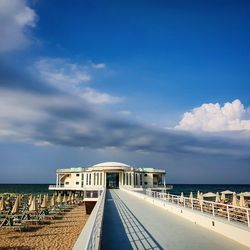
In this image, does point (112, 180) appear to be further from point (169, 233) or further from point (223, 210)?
point (169, 233)

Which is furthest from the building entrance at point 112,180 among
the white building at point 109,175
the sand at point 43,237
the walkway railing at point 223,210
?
the walkway railing at point 223,210

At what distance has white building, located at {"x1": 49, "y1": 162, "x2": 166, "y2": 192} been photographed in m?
45.1

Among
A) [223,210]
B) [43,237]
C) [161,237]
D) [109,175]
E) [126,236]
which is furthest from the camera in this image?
[109,175]

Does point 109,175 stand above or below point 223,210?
above

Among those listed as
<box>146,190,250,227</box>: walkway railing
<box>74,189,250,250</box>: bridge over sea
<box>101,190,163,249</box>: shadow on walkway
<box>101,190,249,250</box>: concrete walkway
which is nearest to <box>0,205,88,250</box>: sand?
<box>101,190,163,249</box>: shadow on walkway

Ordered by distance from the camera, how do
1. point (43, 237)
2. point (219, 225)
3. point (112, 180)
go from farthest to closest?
point (112, 180)
point (43, 237)
point (219, 225)

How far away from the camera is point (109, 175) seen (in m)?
52.0

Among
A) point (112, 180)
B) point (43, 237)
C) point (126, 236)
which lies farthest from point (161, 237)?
point (112, 180)

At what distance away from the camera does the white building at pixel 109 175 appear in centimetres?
4509

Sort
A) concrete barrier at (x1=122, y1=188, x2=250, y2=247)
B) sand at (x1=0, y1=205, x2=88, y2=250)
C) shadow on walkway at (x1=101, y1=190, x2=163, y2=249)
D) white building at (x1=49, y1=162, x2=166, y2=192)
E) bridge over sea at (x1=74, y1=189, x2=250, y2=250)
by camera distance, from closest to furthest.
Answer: bridge over sea at (x1=74, y1=189, x2=250, y2=250) < shadow on walkway at (x1=101, y1=190, x2=163, y2=249) < concrete barrier at (x1=122, y1=188, x2=250, y2=247) < sand at (x1=0, y1=205, x2=88, y2=250) < white building at (x1=49, y1=162, x2=166, y2=192)

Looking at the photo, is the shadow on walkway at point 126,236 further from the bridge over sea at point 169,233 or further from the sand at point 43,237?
the sand at point 43,237

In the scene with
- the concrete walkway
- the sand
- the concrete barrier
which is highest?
the concrete barrier

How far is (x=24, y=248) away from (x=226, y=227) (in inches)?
397

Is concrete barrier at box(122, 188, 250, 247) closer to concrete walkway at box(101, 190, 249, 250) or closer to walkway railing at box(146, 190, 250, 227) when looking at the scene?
concrete walkway at box(101, 190, 249, 250)
